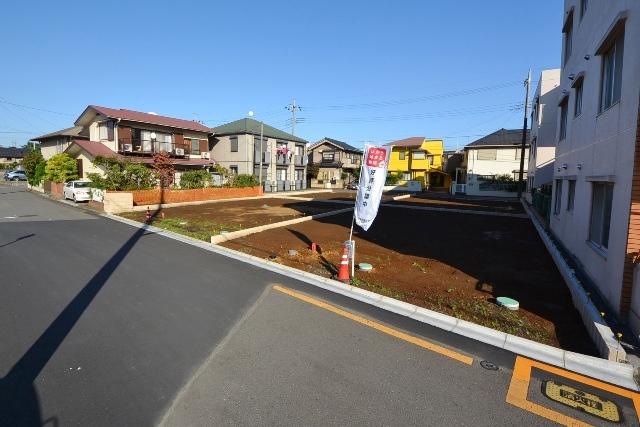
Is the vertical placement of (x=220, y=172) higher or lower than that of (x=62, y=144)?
lower

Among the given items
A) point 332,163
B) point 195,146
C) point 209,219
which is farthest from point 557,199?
point 332,163

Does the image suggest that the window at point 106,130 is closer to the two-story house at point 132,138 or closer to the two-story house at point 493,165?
the two-story house at point 132,138

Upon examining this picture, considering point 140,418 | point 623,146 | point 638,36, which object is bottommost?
point 140,418

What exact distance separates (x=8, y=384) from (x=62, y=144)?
35998mm

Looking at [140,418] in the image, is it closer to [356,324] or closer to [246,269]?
[356,324]

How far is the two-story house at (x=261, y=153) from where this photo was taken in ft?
116

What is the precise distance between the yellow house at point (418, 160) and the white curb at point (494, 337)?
40127 mm

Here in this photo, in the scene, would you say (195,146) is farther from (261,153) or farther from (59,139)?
(59,139)

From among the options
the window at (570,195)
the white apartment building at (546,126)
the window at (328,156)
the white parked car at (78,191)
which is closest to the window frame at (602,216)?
the window at (570,195)

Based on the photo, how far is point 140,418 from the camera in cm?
312

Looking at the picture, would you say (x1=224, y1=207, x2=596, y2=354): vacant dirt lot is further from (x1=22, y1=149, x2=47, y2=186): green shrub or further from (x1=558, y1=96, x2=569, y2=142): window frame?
(x1=22, y1=149, x2=47, y2=186): green shrub

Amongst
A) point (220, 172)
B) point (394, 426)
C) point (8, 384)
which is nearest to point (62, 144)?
point (220, 172)

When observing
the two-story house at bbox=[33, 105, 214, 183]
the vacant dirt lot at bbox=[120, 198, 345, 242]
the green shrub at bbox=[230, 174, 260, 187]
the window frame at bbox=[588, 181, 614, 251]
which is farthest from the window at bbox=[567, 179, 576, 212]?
the two-story house at bbox=[33, 105, 214, 183]

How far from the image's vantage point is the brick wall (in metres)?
19.8
